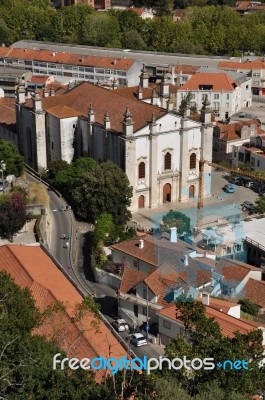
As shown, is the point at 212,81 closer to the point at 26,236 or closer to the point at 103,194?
the point at 103,194

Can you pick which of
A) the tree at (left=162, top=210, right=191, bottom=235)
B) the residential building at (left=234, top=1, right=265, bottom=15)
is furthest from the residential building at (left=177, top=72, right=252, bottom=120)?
the residential building at (left=234, top=1, right=265, bottom=15)

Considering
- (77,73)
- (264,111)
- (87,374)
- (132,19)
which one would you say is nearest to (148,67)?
(77,73)

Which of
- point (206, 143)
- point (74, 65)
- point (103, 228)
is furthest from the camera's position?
point (74, 65)

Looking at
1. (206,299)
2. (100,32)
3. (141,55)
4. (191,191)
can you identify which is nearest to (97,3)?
(100,32)

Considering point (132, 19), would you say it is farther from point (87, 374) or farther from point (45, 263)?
point (87, 374)

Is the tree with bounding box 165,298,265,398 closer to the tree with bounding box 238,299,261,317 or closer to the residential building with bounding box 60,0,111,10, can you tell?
the tree with bounding box 238,299,261,317
